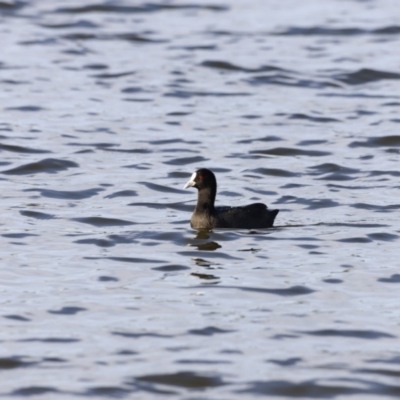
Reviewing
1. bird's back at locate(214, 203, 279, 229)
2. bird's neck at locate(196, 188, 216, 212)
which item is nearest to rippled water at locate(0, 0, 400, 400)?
bird's back at locate(214, 203, 279, 229)

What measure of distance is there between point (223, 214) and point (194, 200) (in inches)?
62.7

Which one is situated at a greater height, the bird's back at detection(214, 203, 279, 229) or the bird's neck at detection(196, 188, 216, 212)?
the bird's neck at detection(196, 188, 216, 212)

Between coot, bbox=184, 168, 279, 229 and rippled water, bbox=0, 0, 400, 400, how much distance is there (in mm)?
111

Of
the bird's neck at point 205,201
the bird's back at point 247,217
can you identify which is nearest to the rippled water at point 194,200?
the bird's back at point 247,217

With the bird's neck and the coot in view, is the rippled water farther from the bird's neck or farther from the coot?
the bird's neck

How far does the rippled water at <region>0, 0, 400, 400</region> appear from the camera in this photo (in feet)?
26.1

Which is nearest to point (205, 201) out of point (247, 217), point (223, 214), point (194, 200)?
point (223, 214)

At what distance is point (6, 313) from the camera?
889 centimetres

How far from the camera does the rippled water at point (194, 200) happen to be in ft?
26.1

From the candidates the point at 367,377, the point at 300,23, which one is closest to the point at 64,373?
the point at 367,377

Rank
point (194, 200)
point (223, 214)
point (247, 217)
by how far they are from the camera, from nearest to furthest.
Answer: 1. point (247, 217)
2. point (223, 214)
3. point (194, 200)

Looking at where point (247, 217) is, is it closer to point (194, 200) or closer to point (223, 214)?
point (223, 214)

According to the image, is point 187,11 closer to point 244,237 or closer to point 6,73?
point 6,73

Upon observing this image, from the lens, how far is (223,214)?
11.9m
